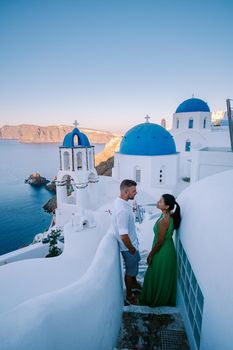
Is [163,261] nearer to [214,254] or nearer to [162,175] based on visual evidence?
[214,254]

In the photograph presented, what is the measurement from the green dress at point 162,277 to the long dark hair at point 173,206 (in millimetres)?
107

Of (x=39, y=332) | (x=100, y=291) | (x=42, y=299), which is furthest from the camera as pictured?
(x=100, y=291)

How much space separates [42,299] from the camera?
164 centimetres

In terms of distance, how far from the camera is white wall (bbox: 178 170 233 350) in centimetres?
179

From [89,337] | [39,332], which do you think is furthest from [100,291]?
[39,332]

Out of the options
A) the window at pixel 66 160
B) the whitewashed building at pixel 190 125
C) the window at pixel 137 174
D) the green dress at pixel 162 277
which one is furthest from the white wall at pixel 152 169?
the green dress at pixel 162 277

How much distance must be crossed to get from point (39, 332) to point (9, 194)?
4865 cm

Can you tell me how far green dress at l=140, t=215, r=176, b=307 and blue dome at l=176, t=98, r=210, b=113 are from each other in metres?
22.0

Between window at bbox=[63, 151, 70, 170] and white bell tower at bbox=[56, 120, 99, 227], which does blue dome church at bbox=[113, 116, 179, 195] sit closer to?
Answer: white bell tower at bbox=[56, 120, 99, 227]

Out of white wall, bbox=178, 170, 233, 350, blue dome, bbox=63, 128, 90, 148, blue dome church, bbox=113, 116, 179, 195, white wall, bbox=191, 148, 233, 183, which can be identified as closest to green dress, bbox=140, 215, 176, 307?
white wall, bbox=178, 170, 233, 350

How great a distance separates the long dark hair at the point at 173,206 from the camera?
9.78 ft

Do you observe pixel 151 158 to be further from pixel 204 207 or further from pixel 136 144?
pixel 204 207

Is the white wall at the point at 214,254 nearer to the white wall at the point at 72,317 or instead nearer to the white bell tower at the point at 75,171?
the white wall at the point at 72,317

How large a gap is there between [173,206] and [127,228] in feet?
2.50
